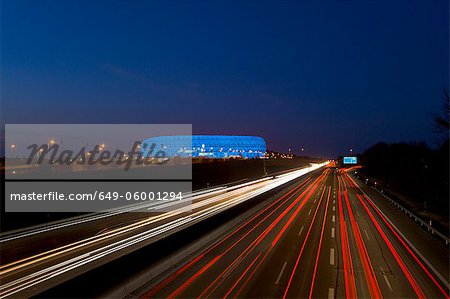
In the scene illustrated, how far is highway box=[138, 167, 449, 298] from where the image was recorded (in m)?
12.8

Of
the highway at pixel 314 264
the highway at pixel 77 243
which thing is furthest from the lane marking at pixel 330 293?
the highway at pixel 77 243

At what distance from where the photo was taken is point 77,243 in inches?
788

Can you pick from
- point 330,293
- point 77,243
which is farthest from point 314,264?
point 77,243

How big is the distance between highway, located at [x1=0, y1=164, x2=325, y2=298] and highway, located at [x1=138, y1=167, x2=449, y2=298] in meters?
3.14

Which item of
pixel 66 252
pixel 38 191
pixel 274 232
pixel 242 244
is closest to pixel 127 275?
pixel 66 252

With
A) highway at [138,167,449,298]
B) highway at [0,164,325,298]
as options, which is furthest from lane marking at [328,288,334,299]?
highway at [0,164,325,298]

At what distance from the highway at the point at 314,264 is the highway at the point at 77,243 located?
124 inches

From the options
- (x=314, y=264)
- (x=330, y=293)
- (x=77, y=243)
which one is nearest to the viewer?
(x=330, y=293)

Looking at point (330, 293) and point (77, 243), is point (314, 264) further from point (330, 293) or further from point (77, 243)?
point (77, 243)

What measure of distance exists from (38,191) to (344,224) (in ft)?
71.7

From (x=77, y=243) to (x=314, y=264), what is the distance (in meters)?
11.3

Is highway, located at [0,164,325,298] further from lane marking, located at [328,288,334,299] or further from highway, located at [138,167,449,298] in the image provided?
lane marking, located at [328,288,334,299]

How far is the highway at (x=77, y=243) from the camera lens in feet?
44.4

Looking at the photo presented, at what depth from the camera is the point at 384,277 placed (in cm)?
1464
